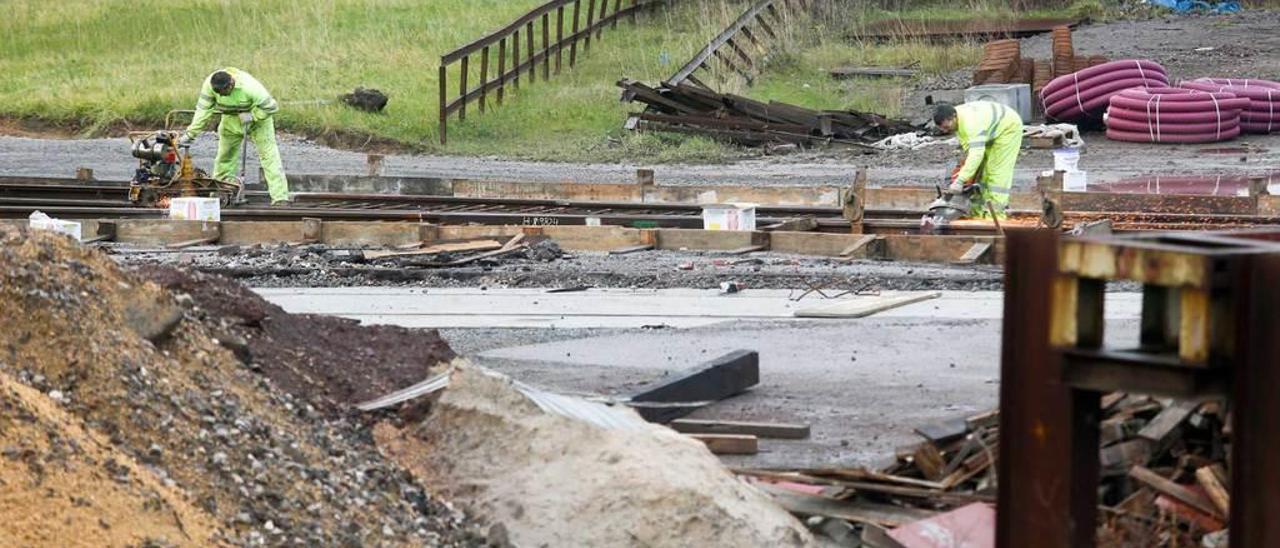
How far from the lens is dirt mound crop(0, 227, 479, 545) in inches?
264

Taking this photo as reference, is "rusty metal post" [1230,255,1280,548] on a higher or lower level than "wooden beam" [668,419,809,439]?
higher

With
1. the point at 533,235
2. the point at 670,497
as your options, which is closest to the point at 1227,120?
the point at 533,235

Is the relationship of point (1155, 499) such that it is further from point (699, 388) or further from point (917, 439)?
point (699, 388)

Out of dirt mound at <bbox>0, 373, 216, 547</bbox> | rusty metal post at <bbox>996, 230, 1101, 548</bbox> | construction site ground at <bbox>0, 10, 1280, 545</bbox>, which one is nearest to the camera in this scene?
rusty metal post at <bbox>996, 230, 1101, 548</bbox>

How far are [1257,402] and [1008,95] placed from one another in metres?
20.5

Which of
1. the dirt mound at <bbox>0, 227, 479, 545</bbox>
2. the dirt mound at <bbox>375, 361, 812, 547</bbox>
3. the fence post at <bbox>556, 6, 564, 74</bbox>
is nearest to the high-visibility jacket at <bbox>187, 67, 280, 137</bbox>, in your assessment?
the dirt mound at <bbox>0, 227, 479, 545</bbox>

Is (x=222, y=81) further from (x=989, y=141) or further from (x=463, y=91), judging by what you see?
(x=463, y=91)

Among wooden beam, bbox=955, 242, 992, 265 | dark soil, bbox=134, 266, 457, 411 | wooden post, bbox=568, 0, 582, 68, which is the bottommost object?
dark soil, bbox=134, 266, 457, 411

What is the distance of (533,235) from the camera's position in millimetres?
15891

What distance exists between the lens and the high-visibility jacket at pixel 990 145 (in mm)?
15352

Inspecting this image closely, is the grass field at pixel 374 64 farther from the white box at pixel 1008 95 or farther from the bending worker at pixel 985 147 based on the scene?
the bending worker at pixel 985 147

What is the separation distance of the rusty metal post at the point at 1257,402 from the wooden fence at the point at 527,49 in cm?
2083

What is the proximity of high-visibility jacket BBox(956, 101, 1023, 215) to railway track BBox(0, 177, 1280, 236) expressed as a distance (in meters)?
0.35

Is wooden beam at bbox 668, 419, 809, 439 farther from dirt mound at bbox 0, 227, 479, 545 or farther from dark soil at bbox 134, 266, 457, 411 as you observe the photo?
dirt mound at bbox 0, 227, 479, 545
